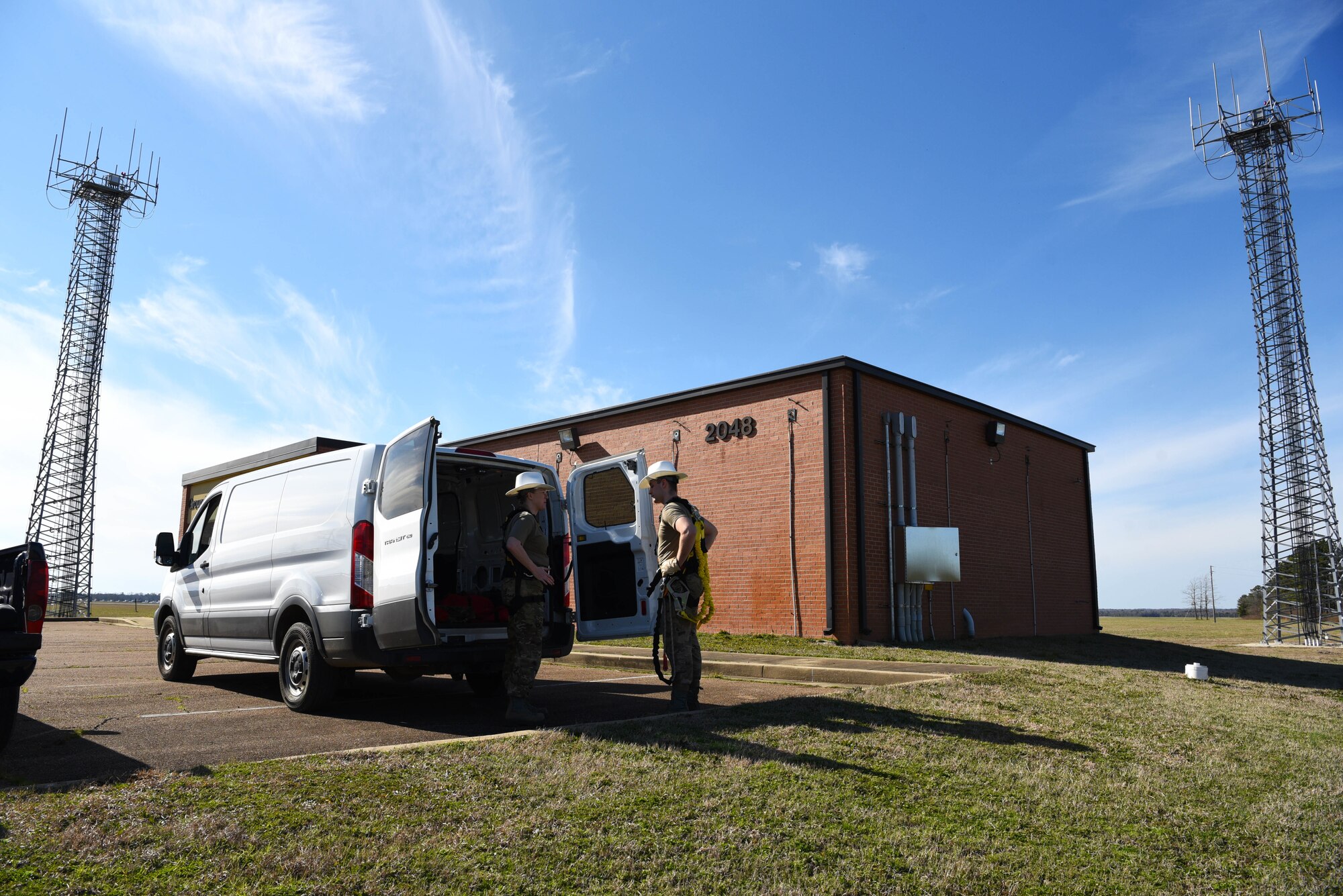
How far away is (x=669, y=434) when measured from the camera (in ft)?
59.6

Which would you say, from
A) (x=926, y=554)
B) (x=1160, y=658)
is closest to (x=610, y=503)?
(x=926, y=554)

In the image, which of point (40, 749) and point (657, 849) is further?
point (40, 749)

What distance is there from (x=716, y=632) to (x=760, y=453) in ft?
11.8

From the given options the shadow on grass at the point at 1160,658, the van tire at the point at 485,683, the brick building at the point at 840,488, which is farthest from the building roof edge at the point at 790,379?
the van tire at the point at 485,683

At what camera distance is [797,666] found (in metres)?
10.0

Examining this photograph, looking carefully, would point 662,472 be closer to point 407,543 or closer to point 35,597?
point 407,543

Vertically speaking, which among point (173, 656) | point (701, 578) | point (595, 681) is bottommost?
point (595, 681)

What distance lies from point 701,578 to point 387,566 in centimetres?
232

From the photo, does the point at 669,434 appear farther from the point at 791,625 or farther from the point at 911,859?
the point at 911,859

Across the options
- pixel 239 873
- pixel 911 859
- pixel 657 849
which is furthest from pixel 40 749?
pixel 911 859

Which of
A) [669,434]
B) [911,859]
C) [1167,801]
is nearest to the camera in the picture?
[911,859]

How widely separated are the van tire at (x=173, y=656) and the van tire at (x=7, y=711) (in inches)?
162

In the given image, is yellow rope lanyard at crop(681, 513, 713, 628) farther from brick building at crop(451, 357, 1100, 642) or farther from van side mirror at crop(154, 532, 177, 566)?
brick building at crop(451, 357, 1100, 642)

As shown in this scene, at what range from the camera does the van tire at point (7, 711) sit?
189 inches
